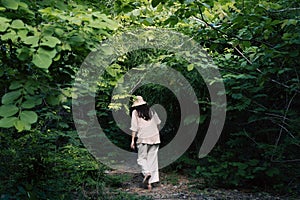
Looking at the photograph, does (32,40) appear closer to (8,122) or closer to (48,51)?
(48,51)

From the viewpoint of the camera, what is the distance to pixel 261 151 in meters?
5.18

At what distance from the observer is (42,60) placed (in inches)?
51.9

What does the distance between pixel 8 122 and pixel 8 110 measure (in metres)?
0.06

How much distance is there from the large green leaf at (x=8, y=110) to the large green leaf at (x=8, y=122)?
0.02 m

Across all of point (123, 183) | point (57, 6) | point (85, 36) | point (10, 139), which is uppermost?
point (57, 6)

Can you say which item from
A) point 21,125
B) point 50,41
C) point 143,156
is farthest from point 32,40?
point 143,156

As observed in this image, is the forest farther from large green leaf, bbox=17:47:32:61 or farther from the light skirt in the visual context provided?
the light skirt

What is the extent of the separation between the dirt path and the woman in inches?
9.8

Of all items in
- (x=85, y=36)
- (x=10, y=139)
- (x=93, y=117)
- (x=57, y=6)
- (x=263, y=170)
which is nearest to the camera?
(x=85, y=36)

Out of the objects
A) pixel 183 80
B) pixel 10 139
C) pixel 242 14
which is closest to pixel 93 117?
pixel 183 80

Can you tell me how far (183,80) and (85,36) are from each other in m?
4.43

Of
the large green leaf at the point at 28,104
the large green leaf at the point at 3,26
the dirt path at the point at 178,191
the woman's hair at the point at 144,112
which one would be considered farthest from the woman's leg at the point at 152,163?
the large green leaf at the point at 3,26

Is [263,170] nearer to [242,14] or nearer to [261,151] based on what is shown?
[261,151]

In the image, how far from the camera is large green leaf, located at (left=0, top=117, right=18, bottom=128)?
129 centimetres
